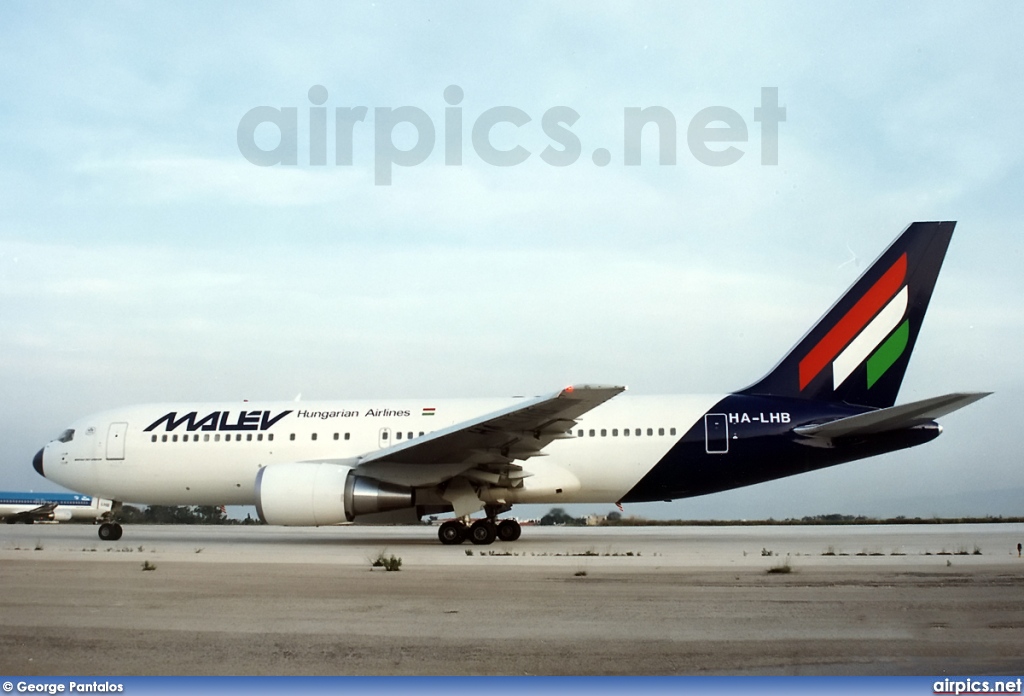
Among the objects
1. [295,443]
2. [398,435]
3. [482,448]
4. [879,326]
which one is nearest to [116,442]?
[295,443]

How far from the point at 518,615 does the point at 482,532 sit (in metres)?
9.00

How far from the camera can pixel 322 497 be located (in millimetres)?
14484

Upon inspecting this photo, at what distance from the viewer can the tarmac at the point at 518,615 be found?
489 cm

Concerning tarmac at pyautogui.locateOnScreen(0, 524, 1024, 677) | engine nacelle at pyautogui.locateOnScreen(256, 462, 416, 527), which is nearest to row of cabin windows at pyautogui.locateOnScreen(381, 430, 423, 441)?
engine nacelle at pyautogui.locateOnScreen(256, 462, 416, 527)

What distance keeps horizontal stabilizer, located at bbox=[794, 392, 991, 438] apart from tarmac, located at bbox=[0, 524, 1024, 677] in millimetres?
2271

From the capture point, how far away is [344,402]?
58.6 feet

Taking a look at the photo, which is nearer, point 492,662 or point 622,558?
point 492,662

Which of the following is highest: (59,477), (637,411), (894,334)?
(894,334)

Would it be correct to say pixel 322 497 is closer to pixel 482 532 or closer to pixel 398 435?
pixel 398 435

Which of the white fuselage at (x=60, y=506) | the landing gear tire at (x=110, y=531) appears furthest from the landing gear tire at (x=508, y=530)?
the white fuselage at (x=60, y=506)

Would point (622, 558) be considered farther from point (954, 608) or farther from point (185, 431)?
point (185, 431)

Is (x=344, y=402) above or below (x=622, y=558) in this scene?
above

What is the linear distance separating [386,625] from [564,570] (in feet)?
14.1

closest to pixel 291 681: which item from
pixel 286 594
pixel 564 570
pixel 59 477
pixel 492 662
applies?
pixel 492 662
